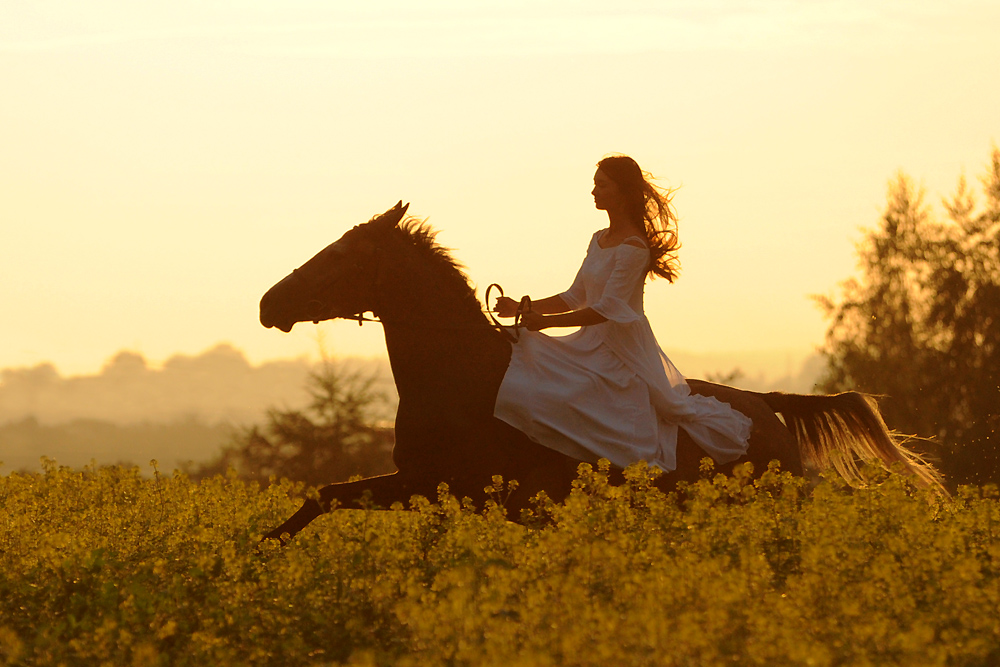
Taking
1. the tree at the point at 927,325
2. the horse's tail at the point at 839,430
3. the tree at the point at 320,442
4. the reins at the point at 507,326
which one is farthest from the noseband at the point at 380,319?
the tree at the point at 927,325

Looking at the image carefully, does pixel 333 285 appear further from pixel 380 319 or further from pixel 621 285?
pixel 621 285

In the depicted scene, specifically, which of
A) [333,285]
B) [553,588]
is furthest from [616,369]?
[553,588]

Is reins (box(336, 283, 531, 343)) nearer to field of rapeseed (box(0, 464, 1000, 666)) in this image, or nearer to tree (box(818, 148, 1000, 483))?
field of rapeseed (box(0, 464, 1000, 666))

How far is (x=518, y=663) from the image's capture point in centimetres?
427

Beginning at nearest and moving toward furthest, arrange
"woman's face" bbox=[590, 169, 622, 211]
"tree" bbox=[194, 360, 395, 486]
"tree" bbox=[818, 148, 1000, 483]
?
"woman's face" bbox=[590, 169, 622, 211], "tree" bbox=[194, 360, 395, 486], "tree" bbox=[818, 148, 1000, 483]

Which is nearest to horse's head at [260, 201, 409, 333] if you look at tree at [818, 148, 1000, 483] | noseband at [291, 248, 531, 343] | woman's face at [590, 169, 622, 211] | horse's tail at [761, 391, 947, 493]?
noseband at [291, 248, 531, 343]

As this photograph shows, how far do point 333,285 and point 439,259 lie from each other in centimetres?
72

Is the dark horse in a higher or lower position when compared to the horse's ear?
lower

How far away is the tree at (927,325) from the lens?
100.0 feet

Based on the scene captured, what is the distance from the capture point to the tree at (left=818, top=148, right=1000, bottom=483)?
30.5 m

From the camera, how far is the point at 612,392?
26.6 ft

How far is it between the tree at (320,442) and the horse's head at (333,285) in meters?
11.6

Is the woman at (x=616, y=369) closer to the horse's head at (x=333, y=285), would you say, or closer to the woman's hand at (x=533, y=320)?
the woman's hand at (x=533, y=320)

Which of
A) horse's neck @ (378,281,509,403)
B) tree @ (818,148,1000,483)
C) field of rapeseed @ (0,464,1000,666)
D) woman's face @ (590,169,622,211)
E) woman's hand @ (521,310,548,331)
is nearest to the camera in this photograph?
field of rapeseed @ (0,464,1000,666)
